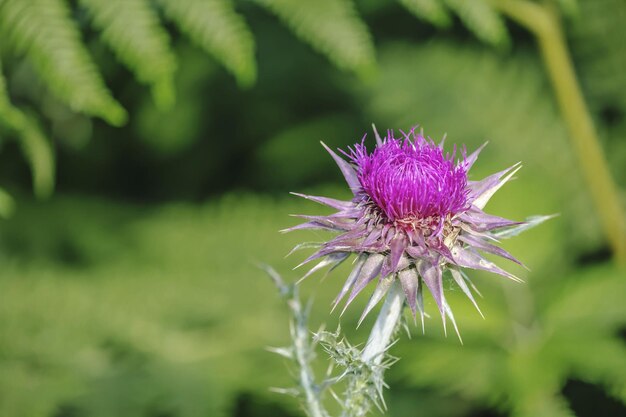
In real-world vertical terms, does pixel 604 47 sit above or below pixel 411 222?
above

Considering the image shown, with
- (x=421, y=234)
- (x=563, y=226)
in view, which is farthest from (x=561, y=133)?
(x=421, y=234)

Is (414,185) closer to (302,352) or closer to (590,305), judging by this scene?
(302,352)

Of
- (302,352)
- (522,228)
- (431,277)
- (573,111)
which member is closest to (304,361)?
(302,352)

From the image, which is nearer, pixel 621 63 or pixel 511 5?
pixel 511 5

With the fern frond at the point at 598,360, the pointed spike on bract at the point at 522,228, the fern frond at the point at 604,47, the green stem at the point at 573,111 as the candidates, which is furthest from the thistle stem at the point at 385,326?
the fern frond at the point at 604,47

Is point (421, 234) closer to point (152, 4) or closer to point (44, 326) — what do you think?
point (152, 4)

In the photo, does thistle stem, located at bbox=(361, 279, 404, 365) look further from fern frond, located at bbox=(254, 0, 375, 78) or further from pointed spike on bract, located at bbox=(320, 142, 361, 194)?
fern frond, located at bbox=(254, 0, 375, 78)

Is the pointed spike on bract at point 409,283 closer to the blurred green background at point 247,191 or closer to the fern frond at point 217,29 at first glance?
the blurred green background at point 247,191
